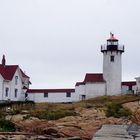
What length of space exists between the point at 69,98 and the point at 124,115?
19.3 m

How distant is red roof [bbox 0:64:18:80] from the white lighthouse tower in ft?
33.2

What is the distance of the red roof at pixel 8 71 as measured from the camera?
192 feet

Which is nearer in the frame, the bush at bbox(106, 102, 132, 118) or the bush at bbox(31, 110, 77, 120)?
the bush at bbox(31, 110, 77, 120)

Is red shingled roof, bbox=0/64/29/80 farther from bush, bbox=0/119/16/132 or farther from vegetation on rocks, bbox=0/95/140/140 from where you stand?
bush, bbox=0/119/16/132

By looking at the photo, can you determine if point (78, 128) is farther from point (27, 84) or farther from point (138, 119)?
point (27, 84)

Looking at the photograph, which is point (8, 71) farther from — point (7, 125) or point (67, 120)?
point (7, 125)

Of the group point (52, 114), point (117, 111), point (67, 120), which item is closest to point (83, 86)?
point (117, 111)

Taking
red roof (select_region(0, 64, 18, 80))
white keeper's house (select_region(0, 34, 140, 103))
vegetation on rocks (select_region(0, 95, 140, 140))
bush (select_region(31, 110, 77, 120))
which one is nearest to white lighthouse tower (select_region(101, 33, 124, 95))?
white keeper's house (select_region(0, 34, 140, 103))

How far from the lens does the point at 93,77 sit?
197 feet

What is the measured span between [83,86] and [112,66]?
4163 millimetres

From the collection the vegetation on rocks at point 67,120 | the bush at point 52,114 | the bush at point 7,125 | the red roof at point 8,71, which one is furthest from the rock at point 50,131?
the red roof at point 8,71

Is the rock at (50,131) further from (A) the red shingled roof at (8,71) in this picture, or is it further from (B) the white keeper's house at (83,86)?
(A) the red shingled roof at (8,71)

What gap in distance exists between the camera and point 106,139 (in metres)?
16.3

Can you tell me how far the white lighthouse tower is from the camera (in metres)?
59.6
